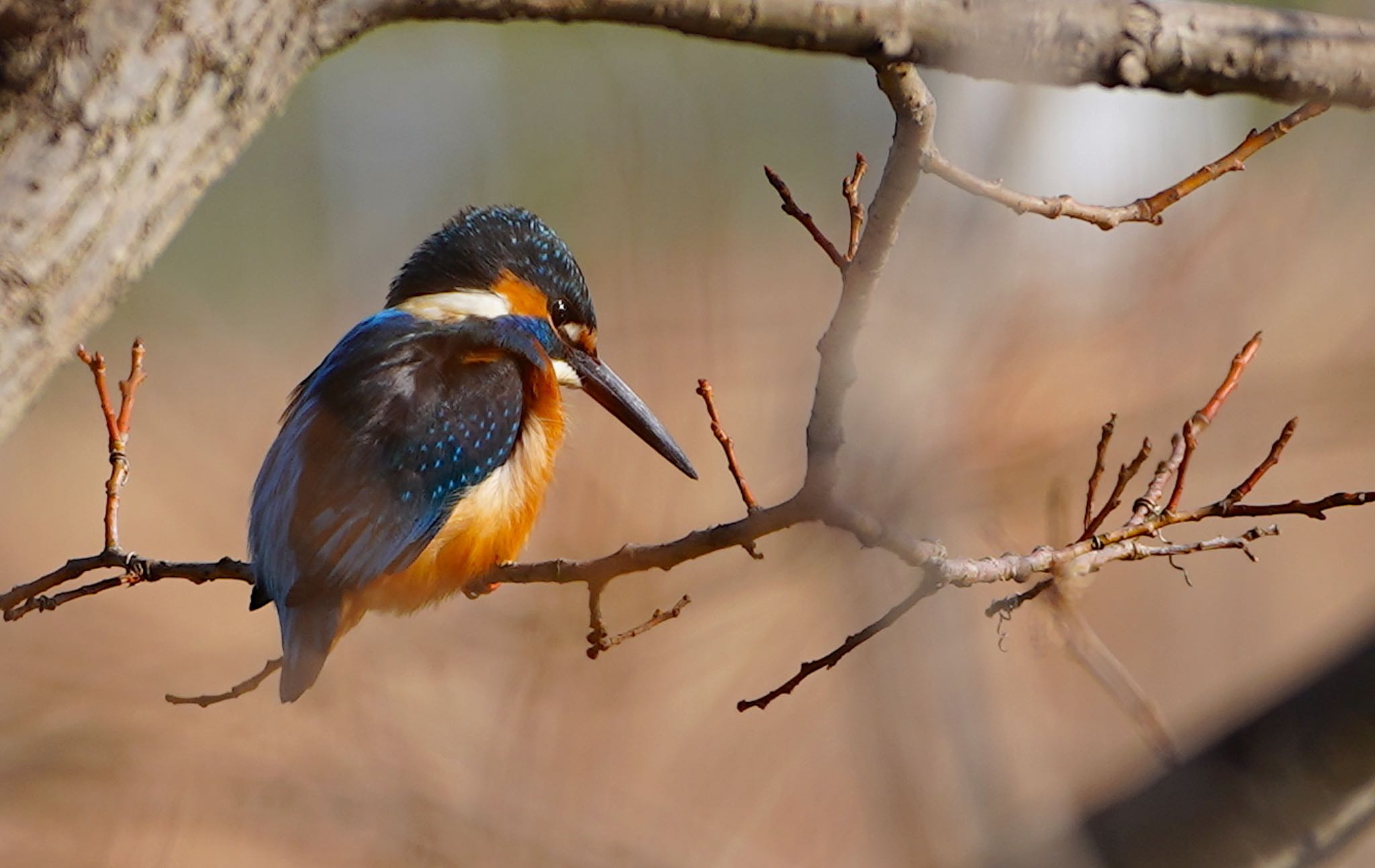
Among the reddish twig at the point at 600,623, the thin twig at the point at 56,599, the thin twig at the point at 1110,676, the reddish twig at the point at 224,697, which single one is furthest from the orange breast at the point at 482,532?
the thin twig at the point at 1110,676

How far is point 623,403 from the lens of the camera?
7.89 ft

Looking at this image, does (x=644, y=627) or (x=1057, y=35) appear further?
(x=644, y=627)

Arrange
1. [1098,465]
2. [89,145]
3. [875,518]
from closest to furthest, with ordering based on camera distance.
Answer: [89,145], [875,518], [1098,465]

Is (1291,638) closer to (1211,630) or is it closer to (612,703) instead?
(1211,630)

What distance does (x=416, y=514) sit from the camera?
194cm

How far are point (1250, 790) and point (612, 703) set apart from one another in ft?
5.87

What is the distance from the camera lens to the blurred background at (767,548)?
4.36ft

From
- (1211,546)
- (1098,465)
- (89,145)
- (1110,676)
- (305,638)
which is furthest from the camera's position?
(305,638)

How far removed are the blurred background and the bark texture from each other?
0.26m

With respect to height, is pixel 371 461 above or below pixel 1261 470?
below

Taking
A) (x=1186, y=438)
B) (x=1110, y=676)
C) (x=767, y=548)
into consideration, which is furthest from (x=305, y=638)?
(x=1186, y=438)

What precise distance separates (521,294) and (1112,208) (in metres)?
1.42

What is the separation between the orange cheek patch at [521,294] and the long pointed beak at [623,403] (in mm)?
99

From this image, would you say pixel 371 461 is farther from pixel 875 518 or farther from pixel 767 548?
pixel 875 518
